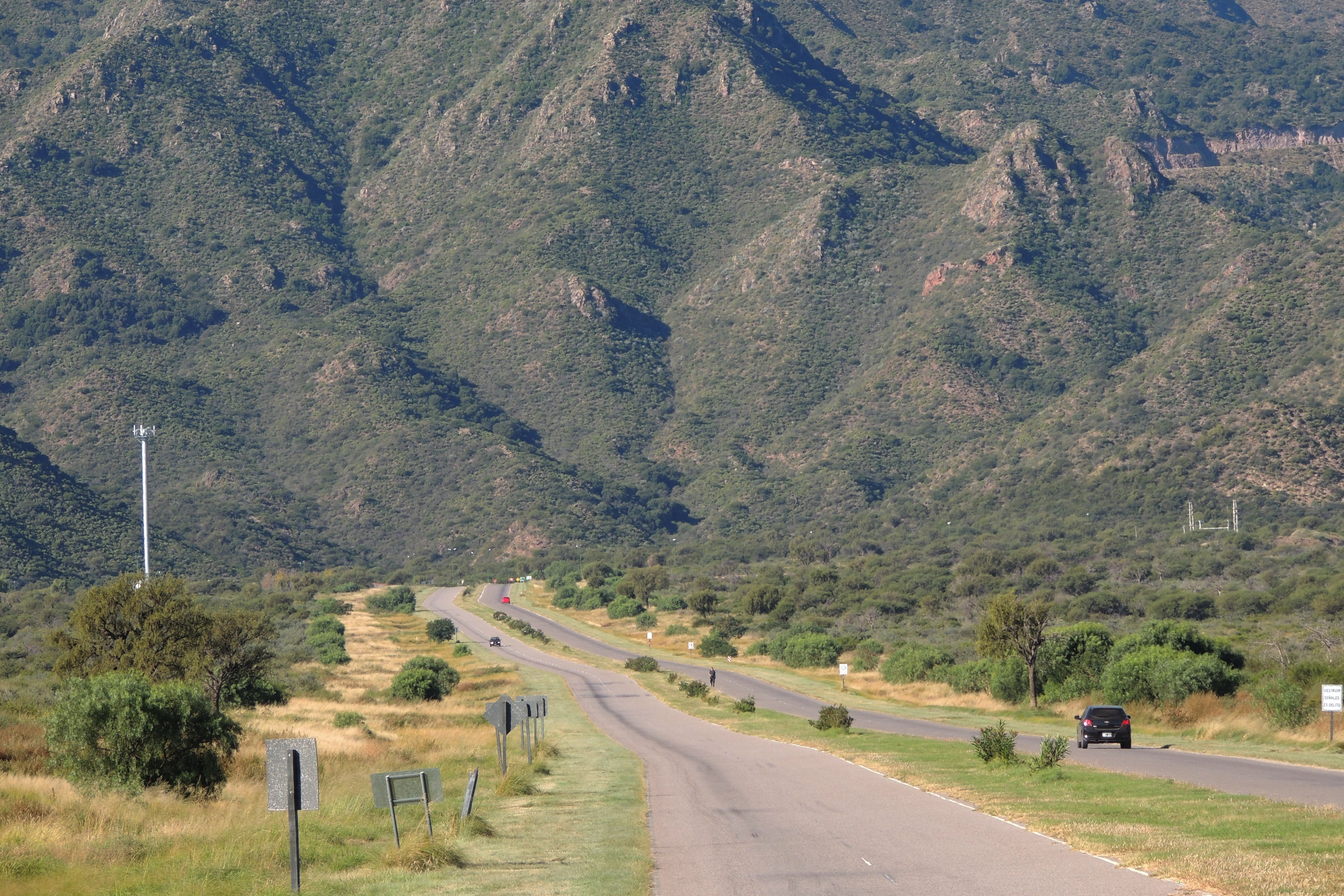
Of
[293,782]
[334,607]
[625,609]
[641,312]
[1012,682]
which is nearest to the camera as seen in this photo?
[293,782]

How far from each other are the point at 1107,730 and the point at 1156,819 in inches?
587

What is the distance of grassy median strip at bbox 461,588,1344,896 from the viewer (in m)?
13.3

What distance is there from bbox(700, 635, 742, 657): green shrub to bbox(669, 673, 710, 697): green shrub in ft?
72.4

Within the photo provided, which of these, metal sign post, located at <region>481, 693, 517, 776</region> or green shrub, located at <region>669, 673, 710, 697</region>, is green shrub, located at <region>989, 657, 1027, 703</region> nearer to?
green shrub, located at <region>669, 673, 710, 697</region>

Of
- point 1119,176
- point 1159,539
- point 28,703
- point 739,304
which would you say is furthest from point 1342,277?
point 28,703

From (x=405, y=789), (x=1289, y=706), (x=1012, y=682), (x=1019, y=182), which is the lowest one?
(x=1012, y=682)

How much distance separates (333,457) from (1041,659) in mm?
107523

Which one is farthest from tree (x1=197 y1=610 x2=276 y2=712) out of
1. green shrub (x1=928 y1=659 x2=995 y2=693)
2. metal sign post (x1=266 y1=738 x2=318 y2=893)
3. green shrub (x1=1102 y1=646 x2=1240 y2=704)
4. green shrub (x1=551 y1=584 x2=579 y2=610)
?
green shrub (x1=551 y1=584 x2=579 y2=610)

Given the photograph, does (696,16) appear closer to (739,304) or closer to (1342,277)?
(739,304)

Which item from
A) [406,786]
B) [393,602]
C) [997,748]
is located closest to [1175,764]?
[997,748]

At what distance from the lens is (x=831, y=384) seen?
146375 millimetres

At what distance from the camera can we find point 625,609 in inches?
4136

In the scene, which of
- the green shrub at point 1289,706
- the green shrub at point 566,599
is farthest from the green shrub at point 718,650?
the green shrub at point 1289,706

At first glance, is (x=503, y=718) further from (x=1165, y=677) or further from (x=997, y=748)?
(x=1165, y=677)
